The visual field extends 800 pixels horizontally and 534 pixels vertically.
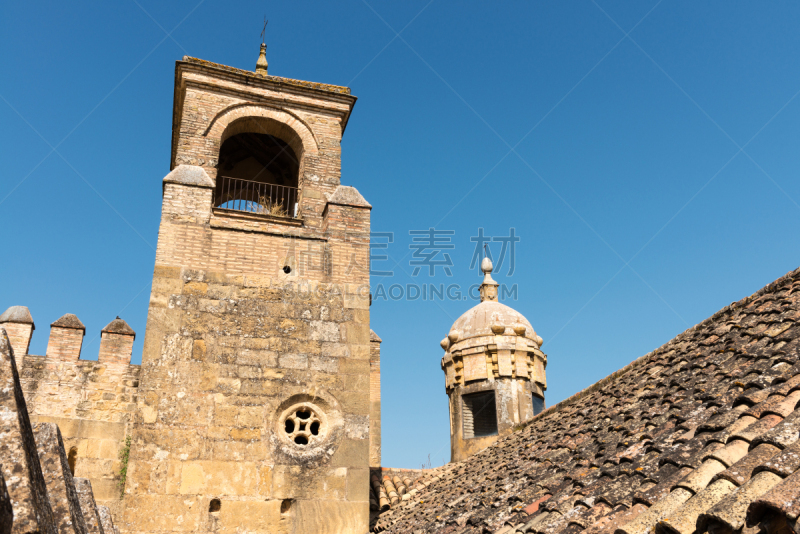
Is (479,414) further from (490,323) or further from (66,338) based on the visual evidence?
(66,338)

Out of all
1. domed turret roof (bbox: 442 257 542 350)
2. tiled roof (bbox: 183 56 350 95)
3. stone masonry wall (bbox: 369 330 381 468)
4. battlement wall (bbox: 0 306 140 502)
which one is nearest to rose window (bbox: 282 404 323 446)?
battlement wall (bbox: 0 306 140 502)

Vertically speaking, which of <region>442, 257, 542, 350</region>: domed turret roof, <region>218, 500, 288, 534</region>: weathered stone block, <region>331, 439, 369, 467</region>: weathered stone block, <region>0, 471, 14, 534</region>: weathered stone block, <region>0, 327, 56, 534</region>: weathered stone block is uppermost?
<region>442, 257, 542, 350</region>: domed turret roof

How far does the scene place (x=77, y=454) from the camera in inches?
313

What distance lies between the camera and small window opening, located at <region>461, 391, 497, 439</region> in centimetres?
1352

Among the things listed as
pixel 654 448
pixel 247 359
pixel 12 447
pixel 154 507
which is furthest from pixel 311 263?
pixel 12 447

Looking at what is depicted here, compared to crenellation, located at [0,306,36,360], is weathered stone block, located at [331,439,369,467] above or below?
below

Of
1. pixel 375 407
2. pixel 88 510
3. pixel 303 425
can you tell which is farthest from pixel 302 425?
pixel 88 510

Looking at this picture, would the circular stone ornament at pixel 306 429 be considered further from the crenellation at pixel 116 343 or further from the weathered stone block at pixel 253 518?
the crenellation at pixel 116 343

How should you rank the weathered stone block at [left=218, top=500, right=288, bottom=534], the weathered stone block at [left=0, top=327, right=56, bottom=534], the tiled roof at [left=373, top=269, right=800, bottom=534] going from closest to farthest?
the weathered stone block at [left=0, top=327, right=56, bottom=534]
the tiled roof at [left=373, top=269, right=800, bottom=534]
the weathered stone block at [left=218, top=500, right=288, bottom=534]

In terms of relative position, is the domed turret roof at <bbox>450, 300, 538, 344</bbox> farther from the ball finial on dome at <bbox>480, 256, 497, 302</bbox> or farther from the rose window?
the rose window

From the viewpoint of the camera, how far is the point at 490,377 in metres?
13.6

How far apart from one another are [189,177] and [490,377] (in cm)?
736

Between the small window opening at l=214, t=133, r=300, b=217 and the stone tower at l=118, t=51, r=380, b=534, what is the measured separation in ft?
3.01

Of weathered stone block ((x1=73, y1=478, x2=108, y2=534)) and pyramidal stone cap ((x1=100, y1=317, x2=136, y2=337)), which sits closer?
weathered stone block ((x1=73, y1=478, x2=108, y2=534))
